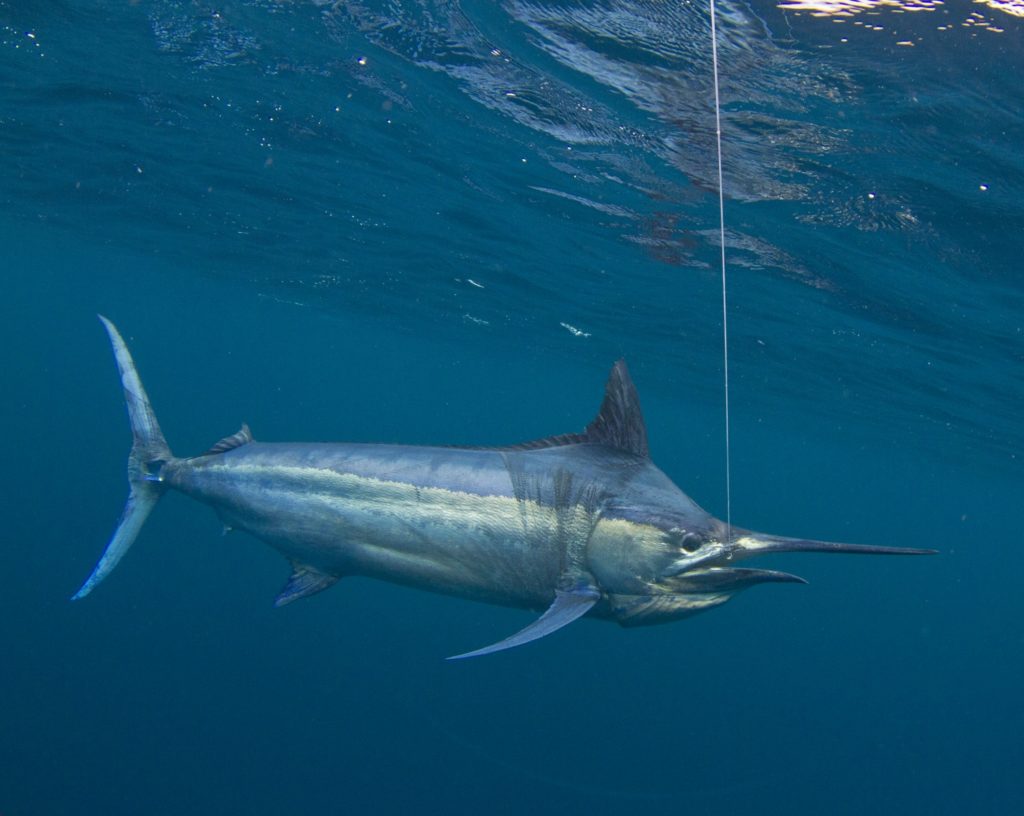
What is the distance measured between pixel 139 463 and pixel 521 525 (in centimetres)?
421

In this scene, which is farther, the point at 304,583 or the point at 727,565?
the point at 304,583

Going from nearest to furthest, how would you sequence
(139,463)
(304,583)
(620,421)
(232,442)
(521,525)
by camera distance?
1. (521,525)
2. (620,421)
3. (304,583)
4. (232,442)
5. (139,463)

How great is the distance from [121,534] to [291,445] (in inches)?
86.6

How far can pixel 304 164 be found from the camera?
588 inches

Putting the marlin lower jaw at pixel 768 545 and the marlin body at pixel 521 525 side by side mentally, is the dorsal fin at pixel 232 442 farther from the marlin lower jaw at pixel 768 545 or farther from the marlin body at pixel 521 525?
the marlin lower jaw at pixel 768 545

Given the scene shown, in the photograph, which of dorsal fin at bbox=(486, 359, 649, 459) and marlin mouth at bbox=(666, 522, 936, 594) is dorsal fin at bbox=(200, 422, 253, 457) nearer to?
dorsal fin at bbox=(486, 359, 649, 459)

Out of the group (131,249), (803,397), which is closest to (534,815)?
(803,397)

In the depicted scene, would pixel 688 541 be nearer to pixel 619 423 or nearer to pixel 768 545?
pixel 768 545

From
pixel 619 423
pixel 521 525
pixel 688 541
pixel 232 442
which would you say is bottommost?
pixel 232 442

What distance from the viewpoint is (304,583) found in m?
5.21

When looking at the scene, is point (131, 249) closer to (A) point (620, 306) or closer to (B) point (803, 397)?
(A) point (620, 306)

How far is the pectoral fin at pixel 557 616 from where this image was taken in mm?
3533

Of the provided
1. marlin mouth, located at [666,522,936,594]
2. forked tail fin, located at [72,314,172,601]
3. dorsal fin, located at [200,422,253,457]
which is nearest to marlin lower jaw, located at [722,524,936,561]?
marlin mouth, located at [666,522,936,594]

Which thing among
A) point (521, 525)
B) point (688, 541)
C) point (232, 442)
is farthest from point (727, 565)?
point (232, 442)
